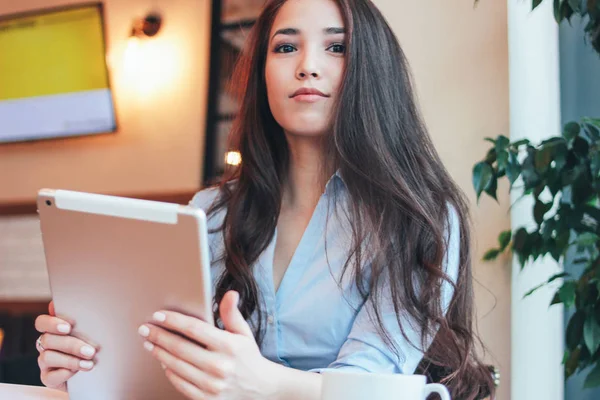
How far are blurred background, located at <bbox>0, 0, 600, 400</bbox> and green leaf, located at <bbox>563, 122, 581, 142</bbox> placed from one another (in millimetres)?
402

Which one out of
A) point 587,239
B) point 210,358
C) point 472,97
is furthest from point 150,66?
point 210,358

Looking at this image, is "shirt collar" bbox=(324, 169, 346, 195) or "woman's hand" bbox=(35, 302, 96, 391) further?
"shirt collar" bbox=(324, 169, 346, 195)

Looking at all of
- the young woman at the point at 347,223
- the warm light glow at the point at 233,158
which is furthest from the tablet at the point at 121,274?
the warm light glow at the point at 233,158

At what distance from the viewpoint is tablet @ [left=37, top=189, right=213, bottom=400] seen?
2.52 ft

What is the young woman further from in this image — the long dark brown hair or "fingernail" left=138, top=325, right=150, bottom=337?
"fingernail" left=138, top=325, right=150, bottom=337

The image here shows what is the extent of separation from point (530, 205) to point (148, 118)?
1.96 meters

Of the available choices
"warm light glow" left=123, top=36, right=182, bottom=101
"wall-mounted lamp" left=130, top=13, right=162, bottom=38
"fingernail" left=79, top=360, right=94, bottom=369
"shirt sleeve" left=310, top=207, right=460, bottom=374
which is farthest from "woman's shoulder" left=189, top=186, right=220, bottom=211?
"wall-mounted lamp" left=130, top=13, right=162, bottom=38

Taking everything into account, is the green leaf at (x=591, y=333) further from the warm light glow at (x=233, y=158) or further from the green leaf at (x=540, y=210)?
the warm light glow at (x=233, y=158)

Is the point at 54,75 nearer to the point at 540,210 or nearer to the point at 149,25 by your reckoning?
the point at 149,25

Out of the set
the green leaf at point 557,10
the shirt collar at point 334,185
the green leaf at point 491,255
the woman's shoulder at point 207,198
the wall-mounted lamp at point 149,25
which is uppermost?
the wall-mounted lamp at point 149,25

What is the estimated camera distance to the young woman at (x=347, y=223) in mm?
1099

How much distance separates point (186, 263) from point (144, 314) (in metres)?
0.11

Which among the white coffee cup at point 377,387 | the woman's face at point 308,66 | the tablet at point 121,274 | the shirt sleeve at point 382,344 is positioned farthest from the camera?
the woman's face at point 308,66

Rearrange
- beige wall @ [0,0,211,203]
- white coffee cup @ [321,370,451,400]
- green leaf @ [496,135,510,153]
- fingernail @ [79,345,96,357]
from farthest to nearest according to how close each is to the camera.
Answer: beige wall @ [0,0,211,203] → green leaf @ [496,135,510,153] → fingernail @ [79,345,96,357] → white coffee cup @ [321,370,451,400]
